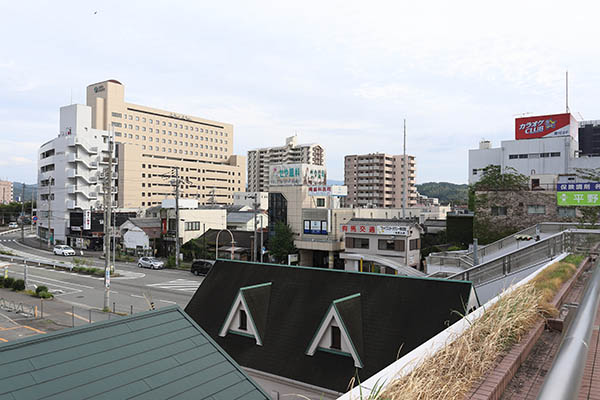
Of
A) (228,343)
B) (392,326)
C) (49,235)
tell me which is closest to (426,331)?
(392,326)

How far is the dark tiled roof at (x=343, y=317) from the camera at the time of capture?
13.2 meters

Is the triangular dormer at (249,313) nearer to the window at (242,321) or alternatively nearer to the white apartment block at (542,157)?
the window at (242,321)

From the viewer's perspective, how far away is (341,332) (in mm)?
13367

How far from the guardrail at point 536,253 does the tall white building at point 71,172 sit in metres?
73.7

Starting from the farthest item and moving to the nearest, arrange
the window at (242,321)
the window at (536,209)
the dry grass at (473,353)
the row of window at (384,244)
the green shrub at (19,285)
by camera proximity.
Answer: the row of window at (384,244) < the window at (536,209) < the green shrub at (19,285) < the window at (242,321) < the dry grass at (473,353)

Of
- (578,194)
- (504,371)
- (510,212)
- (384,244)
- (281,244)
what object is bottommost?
(281,244)

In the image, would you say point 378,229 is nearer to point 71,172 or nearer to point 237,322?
point 237,322

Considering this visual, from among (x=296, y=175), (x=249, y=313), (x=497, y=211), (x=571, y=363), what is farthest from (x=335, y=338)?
(x=296, y=175)

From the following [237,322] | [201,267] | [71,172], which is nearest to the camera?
[237,322]

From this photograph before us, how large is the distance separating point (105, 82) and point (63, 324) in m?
99.7

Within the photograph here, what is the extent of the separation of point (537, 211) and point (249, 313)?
36.7m

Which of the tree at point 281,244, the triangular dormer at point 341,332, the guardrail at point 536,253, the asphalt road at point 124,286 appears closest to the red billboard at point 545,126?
the tree at point 281,244

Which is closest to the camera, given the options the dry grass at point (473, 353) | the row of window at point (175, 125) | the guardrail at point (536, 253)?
the dry grass at point (473, 353)

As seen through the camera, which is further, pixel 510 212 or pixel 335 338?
pixel 510 212
